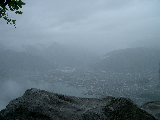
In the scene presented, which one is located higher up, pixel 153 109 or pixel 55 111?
pixel 55 111

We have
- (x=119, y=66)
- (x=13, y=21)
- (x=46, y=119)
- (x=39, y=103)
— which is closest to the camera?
(x=13, y=21)

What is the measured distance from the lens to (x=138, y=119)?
6.60m

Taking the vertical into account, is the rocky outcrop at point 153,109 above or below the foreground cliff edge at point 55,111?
below

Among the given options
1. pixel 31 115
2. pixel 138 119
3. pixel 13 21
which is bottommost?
pixel 138 119

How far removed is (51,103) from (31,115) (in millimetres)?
1637

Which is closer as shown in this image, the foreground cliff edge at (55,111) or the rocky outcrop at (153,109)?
the foreground cliff edge at (55,111)

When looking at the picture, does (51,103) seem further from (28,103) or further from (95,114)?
(95,114)

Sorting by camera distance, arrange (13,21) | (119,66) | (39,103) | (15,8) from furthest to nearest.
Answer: (119,66), (39,103), (13,21), (15,8)

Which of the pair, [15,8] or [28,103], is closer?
[15,8]

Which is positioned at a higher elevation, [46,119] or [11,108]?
[11,108]

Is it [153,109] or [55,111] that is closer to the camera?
[55,111]

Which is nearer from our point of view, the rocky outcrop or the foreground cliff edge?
the foreground cliff edge

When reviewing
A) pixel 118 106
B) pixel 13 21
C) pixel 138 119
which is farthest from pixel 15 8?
pixel 138 119

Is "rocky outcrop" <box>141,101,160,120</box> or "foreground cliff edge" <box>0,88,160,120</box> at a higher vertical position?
"foreground cliff edge" <box>0,88,160,120</box>
